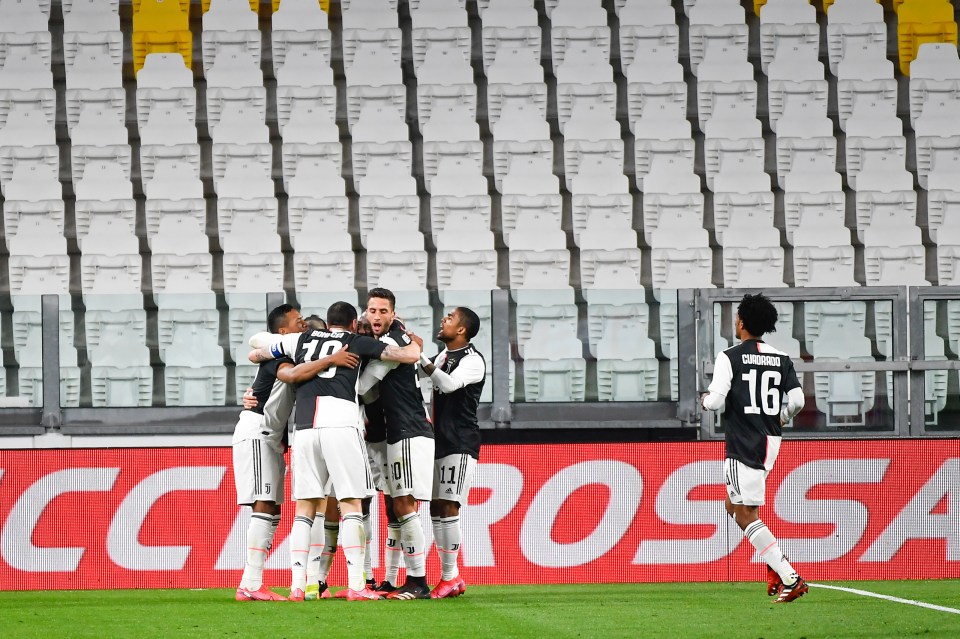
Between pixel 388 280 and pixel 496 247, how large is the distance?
4.28 feet

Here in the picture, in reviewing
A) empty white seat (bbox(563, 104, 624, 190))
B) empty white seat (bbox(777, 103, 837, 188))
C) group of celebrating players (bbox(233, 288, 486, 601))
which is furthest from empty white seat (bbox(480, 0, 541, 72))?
group of celebrating players (bbox(233, 288, 486, 601))

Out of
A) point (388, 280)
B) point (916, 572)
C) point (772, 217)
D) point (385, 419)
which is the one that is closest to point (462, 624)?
point (385, 419)

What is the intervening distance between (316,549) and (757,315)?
9.51 ft

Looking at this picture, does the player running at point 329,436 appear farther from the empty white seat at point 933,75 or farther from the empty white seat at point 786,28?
the empty white seat at point 933,75

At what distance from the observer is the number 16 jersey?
7.27m

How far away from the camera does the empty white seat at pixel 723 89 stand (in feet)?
46.1

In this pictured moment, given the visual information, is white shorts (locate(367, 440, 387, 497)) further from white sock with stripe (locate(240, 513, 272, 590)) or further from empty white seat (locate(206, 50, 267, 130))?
empty white seat (locate(206, 50, 267, 130))

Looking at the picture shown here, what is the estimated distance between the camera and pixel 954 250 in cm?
1309

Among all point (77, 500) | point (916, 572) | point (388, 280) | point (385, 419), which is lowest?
point (916, 572)

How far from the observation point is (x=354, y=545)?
7105 mm

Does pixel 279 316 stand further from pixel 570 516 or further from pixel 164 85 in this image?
pixel 164 85

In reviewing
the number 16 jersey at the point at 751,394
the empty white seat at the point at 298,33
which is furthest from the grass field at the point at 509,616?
the empty white seat at the point at 298,33

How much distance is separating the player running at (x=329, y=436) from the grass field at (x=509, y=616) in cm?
32

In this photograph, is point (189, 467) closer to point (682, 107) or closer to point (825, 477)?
point (825, 477)
